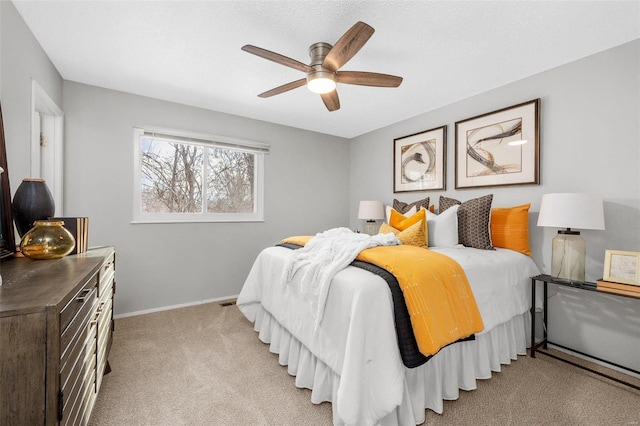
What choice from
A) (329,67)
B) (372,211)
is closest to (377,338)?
(329,67)

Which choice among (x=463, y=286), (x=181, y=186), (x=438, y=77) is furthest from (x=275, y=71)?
(x=463, y=286)

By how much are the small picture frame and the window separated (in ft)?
11.4

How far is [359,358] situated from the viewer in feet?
4.58

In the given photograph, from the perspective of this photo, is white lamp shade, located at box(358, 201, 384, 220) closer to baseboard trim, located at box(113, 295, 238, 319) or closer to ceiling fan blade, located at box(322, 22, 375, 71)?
baseboard trim, located at box(113, 295, 238, 319)

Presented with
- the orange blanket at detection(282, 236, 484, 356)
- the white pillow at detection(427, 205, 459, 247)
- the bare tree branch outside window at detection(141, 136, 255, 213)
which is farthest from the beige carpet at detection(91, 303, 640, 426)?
the bare tree branch outside window at detection(141, 136, 255, 213)

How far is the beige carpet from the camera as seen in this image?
1613 mm

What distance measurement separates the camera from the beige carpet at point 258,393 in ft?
5.29

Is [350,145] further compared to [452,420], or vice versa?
[350,145]

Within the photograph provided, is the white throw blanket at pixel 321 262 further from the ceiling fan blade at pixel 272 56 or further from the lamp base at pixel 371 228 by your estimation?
the lamp base at pixel 371 228

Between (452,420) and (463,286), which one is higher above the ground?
(463,286)

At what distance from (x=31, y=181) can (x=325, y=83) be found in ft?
6.35

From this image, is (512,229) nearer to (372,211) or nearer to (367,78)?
(372,211)

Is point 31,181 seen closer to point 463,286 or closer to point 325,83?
point 325,83

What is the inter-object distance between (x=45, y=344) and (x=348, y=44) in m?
1.93
